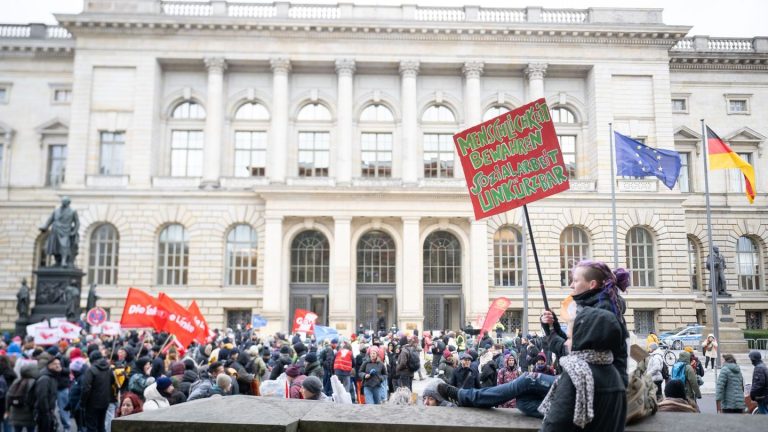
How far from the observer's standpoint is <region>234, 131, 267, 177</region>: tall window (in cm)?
3853

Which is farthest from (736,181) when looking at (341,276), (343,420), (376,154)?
(343,420)

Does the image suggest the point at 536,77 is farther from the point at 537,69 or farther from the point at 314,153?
the point at 314,153

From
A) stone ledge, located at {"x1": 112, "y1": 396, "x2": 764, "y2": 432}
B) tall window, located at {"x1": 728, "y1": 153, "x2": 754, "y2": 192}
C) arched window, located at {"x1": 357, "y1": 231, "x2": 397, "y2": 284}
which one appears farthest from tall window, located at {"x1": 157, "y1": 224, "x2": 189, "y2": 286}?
tall window, located at {"x1": 728, "y1": 153, "x2": 754, "y2": 192}

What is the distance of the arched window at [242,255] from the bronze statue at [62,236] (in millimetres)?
12753

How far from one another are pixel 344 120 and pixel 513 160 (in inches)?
1196

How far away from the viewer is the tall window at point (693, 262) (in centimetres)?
4150

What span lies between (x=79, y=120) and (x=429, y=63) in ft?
72.8

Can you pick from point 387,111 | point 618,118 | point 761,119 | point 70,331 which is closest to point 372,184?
point 387,111

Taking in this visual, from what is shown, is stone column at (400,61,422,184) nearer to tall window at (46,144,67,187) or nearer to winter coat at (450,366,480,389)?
tall window at (46,144,67,187)

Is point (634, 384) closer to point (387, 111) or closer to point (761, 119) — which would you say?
point (387, 111)

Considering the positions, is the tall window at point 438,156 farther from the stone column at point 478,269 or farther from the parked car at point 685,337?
the parked car at point 685,337

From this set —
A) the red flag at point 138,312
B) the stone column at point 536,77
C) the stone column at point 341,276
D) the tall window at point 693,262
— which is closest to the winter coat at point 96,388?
the red flag at point 138,312

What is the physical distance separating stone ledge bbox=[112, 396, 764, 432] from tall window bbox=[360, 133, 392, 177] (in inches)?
1377

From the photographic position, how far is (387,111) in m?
39.8
